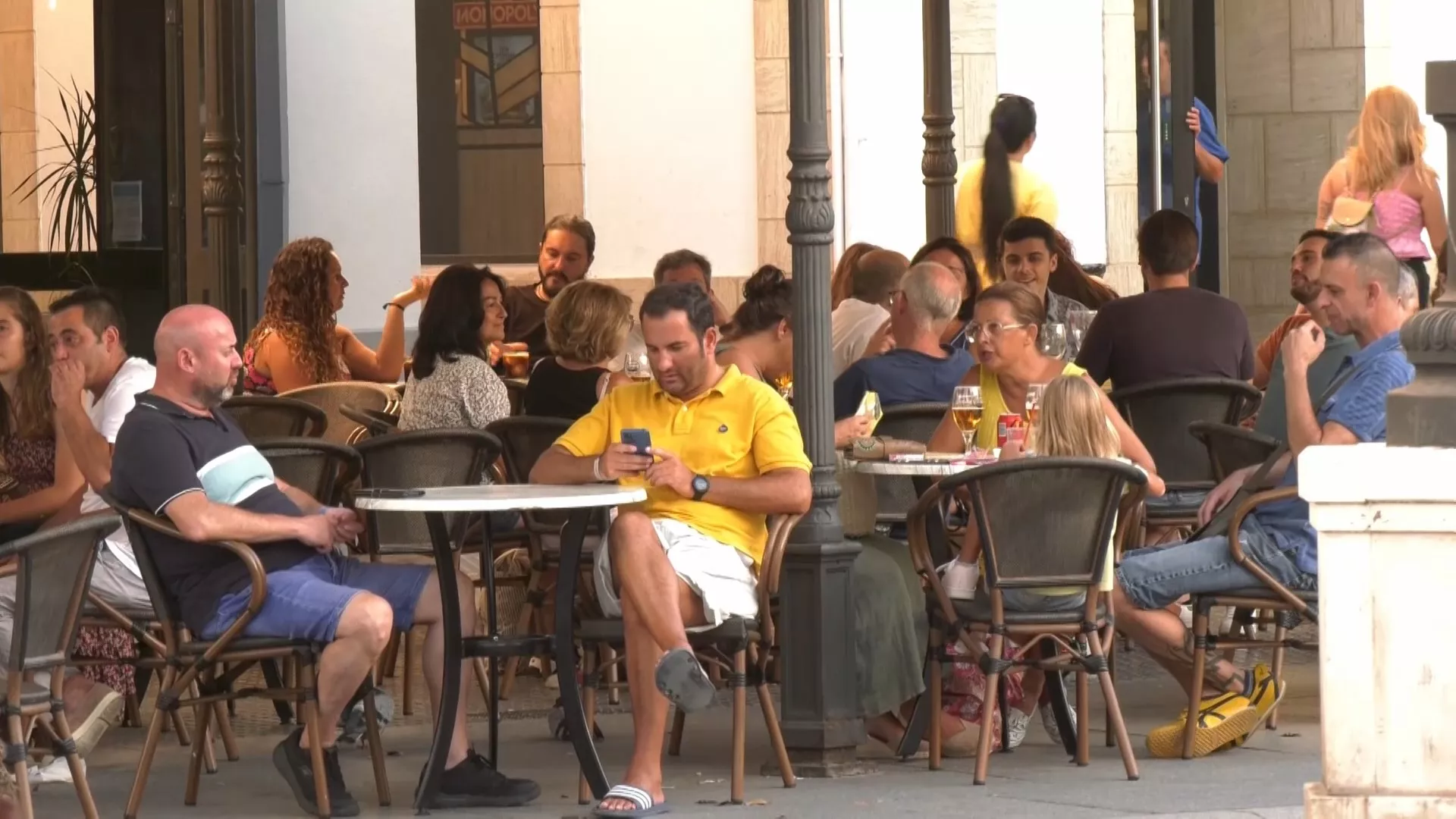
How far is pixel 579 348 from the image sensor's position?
8.44 meters

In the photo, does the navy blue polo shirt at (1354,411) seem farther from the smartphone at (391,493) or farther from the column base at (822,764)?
the smartphone at (391,493)

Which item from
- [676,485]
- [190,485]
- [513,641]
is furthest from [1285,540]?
[190,485]

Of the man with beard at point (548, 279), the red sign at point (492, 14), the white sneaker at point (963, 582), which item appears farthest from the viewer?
the red sign at point (492, 14)

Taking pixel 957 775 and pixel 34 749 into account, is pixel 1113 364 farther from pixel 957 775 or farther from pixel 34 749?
pixel 34 749

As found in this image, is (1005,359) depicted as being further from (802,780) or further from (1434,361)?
(1434,361)

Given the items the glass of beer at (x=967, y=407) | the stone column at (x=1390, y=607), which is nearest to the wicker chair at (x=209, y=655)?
the glass of beer at (x=967, y=407)

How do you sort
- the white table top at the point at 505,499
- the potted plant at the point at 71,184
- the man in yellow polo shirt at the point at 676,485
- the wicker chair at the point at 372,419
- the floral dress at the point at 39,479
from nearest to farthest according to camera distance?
the white table top at the point at 505,499
the man in yellow polo shirt at the point at 676,485
the floral dress at the point at 39,479
the wicker chair at the point at 372,419
the potted plant at the point at 71,184

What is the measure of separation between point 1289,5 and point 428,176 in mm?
9126

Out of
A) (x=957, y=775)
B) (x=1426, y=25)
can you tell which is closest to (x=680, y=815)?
(x=957, y=775)

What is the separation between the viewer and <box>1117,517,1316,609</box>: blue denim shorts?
7000 mm

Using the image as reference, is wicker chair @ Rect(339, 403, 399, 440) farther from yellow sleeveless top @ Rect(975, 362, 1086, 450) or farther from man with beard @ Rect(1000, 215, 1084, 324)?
man with beard @ Rect(1000, 215, 1084, 324)

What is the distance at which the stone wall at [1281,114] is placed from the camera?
15.7m

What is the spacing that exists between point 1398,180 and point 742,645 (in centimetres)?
576

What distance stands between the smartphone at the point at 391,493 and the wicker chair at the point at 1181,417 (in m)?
3.01
